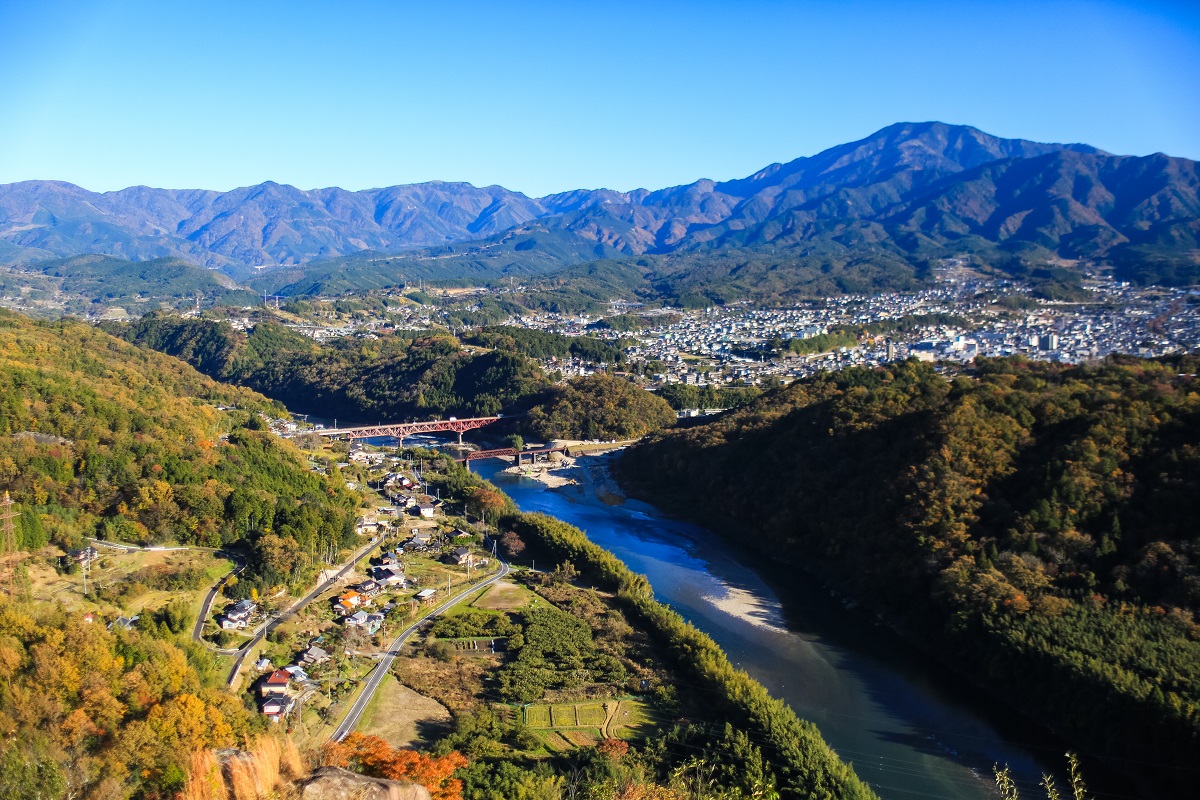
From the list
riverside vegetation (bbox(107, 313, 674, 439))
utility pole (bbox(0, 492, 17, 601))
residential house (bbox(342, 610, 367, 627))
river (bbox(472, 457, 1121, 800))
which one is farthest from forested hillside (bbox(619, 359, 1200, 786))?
utility pole (bbox(0, 492, 17, 601))

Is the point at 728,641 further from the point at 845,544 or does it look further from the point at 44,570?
the point at 44,570

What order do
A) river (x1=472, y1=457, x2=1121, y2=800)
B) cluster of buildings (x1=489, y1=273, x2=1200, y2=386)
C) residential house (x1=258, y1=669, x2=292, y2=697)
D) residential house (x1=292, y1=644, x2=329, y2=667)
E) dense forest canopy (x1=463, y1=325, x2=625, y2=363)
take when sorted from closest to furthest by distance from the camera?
river (x1=472, y1=457, x2=1121, y2=800)
residential house (x1=258, y1=669, x2=292, y2=697)
residential house (x1=292, y1=644, x2=329, y2=667)
cluster of buildings (x1=489, y1=273, x2=1200, y2=386)
dense forest canopy (x1=463, y1=325, x2=625, y2=363)

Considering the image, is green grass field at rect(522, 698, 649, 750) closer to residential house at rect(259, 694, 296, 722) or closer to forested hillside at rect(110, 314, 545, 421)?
residential house at rect(259, 694, 296, 722)

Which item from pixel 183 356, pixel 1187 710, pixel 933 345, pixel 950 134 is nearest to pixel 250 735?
pixel 1187 710

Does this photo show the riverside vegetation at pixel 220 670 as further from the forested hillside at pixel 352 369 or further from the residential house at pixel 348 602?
the forested hillside at pixel 352 369

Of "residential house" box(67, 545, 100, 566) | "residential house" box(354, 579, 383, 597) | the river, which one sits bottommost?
the river

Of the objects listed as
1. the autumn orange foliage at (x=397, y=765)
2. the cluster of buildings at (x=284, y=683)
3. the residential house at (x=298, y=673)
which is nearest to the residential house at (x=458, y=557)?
the cluster of buildings at (x=284, y=683)

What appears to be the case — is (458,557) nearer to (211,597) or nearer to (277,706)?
(211,597)
